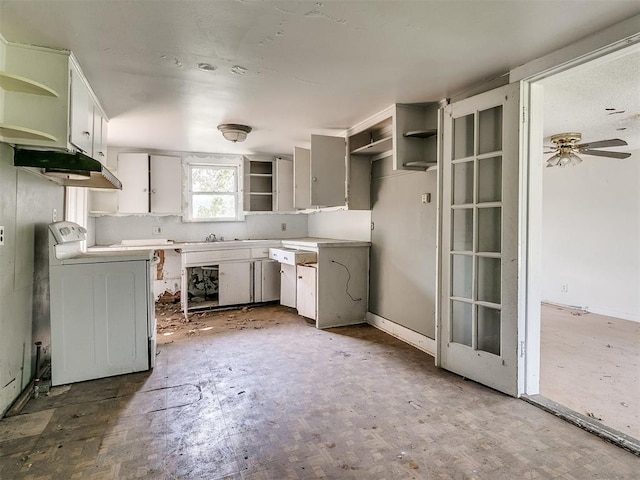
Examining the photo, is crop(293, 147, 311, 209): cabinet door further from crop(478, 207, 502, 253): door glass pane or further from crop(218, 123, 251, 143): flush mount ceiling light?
crop(478, 207, 502, 253): door glass pane

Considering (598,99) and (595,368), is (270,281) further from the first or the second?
(598,99)

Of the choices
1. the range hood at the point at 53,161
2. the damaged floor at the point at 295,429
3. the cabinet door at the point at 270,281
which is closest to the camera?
the damaged floor at the point at 295,429

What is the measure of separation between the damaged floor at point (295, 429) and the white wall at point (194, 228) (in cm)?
250

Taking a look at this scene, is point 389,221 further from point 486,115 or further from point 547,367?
point 547,367

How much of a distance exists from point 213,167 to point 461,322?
4.09 meters

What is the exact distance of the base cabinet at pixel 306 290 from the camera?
4.00m

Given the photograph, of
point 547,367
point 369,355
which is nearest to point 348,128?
point 369,355

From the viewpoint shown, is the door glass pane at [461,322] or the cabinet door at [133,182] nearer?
the door glass pane at [461,322]

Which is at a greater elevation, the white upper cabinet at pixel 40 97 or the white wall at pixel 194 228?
the white upper cabinet at pixel 40 97

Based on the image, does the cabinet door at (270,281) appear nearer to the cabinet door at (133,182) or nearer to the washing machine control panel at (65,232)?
the cabinet door at (133,182)

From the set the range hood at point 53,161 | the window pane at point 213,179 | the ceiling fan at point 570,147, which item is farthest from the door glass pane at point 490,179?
the window pane at point 213,179

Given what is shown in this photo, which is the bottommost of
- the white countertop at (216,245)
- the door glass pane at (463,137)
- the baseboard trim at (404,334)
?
the baseboard trim at (404,334)

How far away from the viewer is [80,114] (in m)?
2.39

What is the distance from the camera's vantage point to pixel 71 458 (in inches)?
67.1
